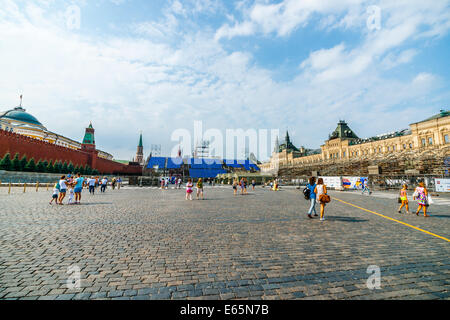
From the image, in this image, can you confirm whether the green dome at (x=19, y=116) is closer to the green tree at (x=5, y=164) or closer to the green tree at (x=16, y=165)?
the green tree at (x=16, y=165)

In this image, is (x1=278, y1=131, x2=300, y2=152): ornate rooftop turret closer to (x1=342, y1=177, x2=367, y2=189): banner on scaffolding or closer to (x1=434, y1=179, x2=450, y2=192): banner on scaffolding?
(x1=342, y1=177, x2=367, y2=189): banner on scaffolding

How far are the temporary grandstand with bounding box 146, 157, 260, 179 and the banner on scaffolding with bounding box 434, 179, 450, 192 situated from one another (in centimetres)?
4676

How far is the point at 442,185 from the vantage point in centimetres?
1766

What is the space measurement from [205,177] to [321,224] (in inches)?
2090

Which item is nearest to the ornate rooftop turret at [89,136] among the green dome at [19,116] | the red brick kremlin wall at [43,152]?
the red brick kremlin wall at [43,152]

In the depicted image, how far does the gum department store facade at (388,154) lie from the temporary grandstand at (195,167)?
64.5 ft

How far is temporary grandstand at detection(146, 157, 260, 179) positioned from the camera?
195 ft

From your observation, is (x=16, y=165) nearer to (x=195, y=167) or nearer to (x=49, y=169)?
(x=49, y=169)

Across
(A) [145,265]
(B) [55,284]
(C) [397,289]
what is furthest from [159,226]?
(C) [397,289]

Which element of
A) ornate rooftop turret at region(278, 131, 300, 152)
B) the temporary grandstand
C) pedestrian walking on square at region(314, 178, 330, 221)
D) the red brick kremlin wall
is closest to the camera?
pedestrian walking on square at region(314, 178, 330, 221)

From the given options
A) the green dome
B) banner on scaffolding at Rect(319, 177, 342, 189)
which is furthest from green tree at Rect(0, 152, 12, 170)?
the green dome

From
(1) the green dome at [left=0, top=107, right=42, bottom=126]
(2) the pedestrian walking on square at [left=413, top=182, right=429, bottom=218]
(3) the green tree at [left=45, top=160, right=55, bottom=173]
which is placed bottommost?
(2) the pedestrian walking on square at [left=413, top=182, right=429, bottom=218]

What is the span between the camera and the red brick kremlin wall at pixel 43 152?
30441 millimetres

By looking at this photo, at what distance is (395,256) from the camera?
3.75 metres
